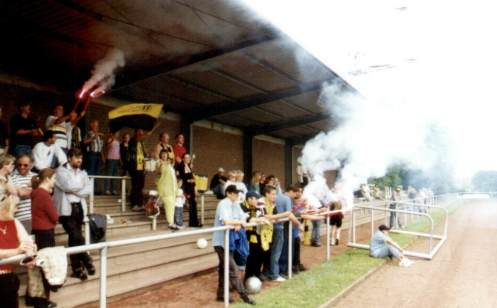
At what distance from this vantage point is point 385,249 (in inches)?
403

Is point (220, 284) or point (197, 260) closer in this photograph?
point (220, 284)

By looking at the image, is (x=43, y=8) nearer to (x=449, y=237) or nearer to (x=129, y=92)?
(x=129, y=92)

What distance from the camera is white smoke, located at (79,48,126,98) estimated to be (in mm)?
9766

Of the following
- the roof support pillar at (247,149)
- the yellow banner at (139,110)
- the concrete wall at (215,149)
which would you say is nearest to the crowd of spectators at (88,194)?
the yellow banner at (139,110)

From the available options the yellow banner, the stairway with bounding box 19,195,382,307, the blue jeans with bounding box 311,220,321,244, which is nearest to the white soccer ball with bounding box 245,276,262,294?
the stairway with bounding box 19,195,382,307

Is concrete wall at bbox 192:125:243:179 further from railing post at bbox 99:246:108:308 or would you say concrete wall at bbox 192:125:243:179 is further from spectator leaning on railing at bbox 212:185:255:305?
railing post at bbox 99:246:108:308

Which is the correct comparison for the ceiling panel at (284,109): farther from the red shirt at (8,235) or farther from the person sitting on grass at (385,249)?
the red shirt at (8,235)

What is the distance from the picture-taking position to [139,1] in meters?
7.80

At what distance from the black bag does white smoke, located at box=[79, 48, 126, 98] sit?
172 inches

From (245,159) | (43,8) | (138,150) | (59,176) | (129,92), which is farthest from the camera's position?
(245,159)

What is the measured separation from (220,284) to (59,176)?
2691 mm

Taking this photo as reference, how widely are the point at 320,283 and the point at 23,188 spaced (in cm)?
471

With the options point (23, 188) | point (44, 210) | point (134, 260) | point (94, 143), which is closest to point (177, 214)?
point (134, 260)

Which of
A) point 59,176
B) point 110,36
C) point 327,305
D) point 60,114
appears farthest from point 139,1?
point 327,305
